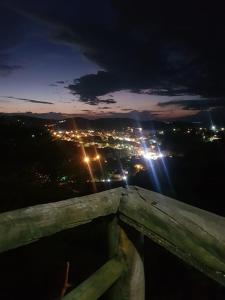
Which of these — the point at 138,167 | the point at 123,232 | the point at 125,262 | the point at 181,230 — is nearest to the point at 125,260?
the point at 125,262

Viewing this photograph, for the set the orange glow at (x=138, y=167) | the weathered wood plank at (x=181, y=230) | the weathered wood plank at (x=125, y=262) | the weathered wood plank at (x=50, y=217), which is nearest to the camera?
the weathered wood plank at (x=50, y=217)

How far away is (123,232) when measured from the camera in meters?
1.51

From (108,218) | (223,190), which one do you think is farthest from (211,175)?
(108,218)

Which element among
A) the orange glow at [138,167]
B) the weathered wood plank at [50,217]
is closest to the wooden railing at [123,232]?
the weathered wood plank at [50,217]

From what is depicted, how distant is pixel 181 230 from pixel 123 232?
350mm

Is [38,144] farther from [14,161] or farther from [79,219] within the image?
[79,219]

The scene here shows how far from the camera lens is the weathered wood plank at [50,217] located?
1.05 meters

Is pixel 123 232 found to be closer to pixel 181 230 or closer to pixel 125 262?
pixel 125 262

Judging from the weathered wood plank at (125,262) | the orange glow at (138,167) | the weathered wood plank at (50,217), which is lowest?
the orange glow at (138,167)

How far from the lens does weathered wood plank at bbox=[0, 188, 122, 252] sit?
1.05 m

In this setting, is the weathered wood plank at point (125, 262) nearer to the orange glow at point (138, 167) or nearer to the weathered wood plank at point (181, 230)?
the weathered wood plank at point (181, 230)

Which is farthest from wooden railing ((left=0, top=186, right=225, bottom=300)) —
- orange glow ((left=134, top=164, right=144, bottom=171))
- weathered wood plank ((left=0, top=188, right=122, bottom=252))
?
orange glow ((left=134, top=164, right=144, bottom=171))

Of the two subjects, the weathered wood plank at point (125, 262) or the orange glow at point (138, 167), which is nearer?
the weathered wood plank at point (125, 262)

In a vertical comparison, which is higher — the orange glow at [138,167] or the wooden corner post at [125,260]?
the wooden corner post at [125,260]
